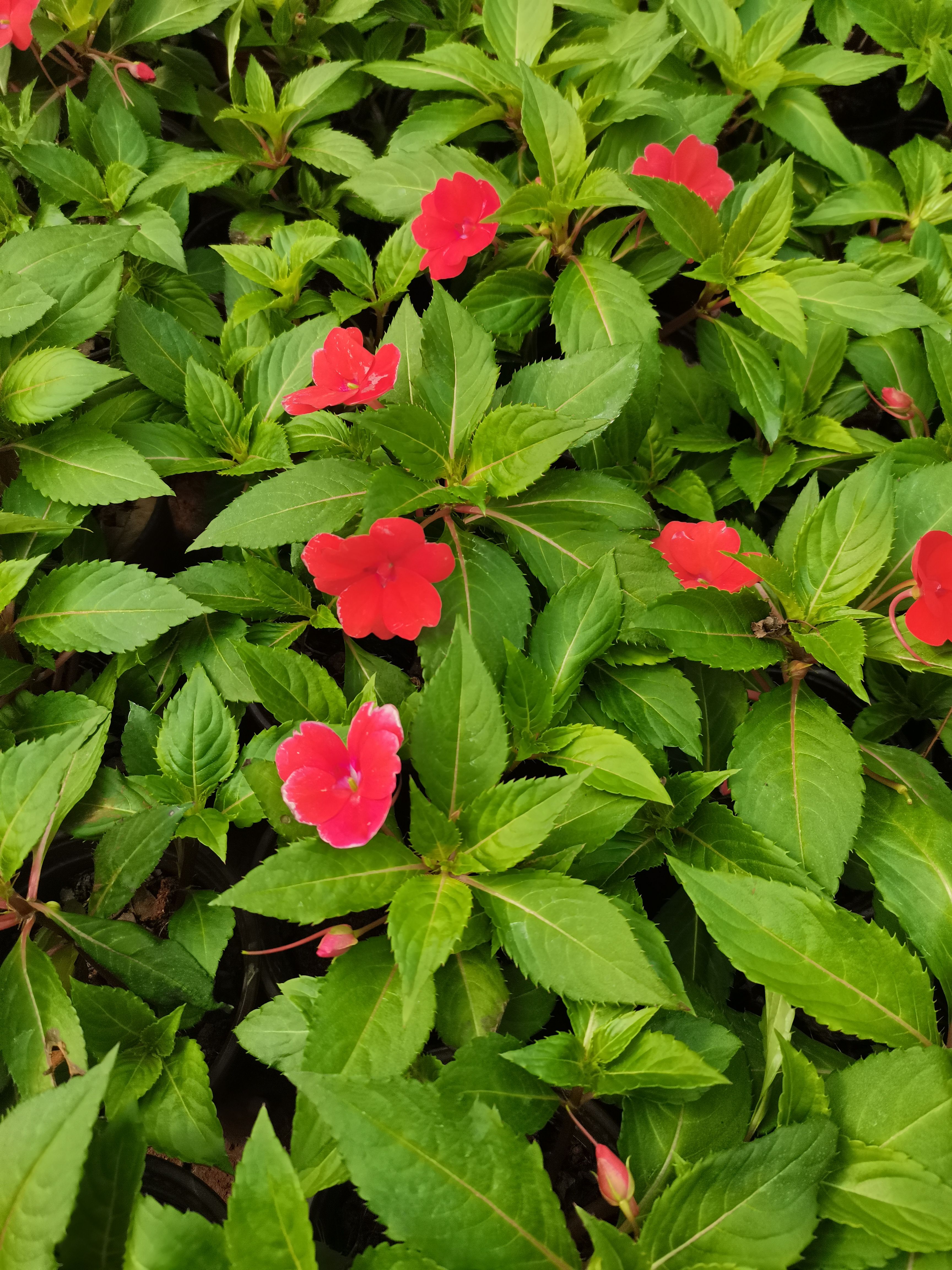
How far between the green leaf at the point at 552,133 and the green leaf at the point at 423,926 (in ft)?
4.56

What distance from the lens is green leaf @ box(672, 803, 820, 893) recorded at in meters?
1.20

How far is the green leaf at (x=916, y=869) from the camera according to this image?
123 cm

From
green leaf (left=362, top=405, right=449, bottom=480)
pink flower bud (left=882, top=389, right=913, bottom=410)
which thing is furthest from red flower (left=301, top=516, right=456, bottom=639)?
pink flower bud (left=882, top=389, right=913, bottom=410)

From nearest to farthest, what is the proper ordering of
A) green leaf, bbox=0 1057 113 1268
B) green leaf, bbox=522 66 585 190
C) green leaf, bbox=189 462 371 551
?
green leaf, bbox=0 1057 113 1268 < green leaf, bbox=189 462 371 551 < green leaf, bbox=522 66 585 190

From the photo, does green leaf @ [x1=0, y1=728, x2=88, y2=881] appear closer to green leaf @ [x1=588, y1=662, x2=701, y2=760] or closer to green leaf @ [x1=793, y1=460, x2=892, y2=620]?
green leaf @ [x1=588, y1=662, x2=701, y2=760]

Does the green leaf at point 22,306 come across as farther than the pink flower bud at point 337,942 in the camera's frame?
Yes

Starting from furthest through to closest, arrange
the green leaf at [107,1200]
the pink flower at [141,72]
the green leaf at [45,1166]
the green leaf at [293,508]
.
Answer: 1. the pink flower at [141,72]
2. the green leaf at [293,508]
3. the green leaf at [107,1200]
4. the green leaf at [45,1166]

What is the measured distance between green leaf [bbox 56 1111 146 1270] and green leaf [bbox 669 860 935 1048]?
2.51 feet

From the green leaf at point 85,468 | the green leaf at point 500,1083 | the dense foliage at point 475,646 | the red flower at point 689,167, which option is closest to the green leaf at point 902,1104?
the dense foliage at point 475,646

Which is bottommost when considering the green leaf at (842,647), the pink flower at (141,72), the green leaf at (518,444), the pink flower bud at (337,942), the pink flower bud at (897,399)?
the pink flower bud at (337,942)

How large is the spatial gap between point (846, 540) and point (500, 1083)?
1016 millimetres

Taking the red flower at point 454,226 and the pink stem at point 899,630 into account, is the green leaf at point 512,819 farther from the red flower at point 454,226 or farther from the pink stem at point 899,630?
the red flower at point 454,226

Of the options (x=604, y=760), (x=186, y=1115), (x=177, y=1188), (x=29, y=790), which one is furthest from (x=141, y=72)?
(x=177, y=1188)

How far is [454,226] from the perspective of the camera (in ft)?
5.04
